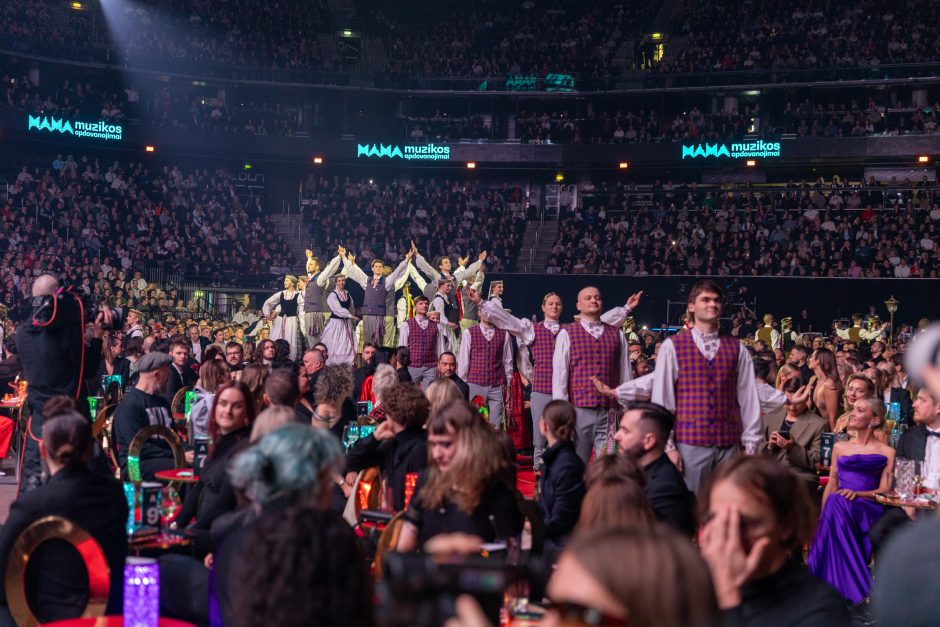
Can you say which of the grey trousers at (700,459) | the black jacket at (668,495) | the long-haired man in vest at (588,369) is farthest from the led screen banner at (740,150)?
the black jacket at (668,495)

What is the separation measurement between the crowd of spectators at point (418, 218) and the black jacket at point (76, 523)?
87.5 feet

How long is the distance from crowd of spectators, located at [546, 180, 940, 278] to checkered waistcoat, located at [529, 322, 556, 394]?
56.1 ft

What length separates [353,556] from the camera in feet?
7.57

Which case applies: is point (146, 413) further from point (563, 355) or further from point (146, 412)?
point (563, 355)

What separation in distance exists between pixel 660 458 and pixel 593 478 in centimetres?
108

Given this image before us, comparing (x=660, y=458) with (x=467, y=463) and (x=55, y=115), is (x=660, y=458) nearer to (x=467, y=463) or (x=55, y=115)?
(x=467, y=463)

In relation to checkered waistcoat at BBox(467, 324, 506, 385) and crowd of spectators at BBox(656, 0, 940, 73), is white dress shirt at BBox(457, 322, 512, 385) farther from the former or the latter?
crowd of spectators at BBox(656, 0, 940, 73)

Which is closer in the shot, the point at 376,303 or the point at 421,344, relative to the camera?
the point at 421,344

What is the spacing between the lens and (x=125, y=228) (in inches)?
1201

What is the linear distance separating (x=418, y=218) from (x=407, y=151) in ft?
7.43

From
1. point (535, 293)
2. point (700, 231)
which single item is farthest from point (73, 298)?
point (700, 231)

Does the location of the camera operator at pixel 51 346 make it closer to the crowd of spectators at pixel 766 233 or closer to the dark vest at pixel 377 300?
the dark vest at pixel 377 300

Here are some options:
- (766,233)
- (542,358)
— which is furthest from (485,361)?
(766,233)

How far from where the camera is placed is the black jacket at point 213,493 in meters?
4.98
